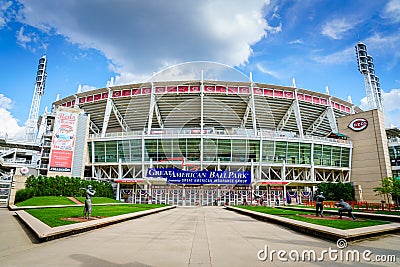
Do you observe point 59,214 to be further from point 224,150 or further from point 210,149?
point 224,150

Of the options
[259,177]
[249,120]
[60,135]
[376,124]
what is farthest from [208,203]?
[376,124]

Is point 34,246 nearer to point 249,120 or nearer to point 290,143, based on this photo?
point 290,143

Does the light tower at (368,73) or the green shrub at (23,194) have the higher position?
the light tower at (368,73)

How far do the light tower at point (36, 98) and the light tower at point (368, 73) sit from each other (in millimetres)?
104000

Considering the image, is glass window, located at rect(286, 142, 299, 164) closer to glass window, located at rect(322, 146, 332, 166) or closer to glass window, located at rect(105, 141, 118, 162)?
glass window, located at rect(322, 146, 332, 166)

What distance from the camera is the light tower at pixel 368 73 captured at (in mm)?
76688

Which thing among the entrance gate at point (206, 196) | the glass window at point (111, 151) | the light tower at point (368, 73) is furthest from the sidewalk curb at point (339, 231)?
the light tower at point (368, 73)

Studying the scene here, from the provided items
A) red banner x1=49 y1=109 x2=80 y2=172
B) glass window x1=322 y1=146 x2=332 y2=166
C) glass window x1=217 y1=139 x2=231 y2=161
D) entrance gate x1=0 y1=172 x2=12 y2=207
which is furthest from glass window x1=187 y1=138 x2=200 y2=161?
entrance gate x1=0 y1=172 x2=12 y2=207

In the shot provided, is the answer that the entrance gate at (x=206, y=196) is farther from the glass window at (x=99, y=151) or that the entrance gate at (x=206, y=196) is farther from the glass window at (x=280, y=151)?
the glass window at (x=99, y=151)

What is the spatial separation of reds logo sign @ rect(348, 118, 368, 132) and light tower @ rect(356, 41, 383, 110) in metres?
28.6

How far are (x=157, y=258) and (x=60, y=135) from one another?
49541mm

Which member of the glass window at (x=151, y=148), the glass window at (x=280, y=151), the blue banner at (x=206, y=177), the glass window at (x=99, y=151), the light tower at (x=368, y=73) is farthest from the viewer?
Result: the light tower at (x=368, y=73)

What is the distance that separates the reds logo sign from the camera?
5250 centimetres

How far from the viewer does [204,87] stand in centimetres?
5097
